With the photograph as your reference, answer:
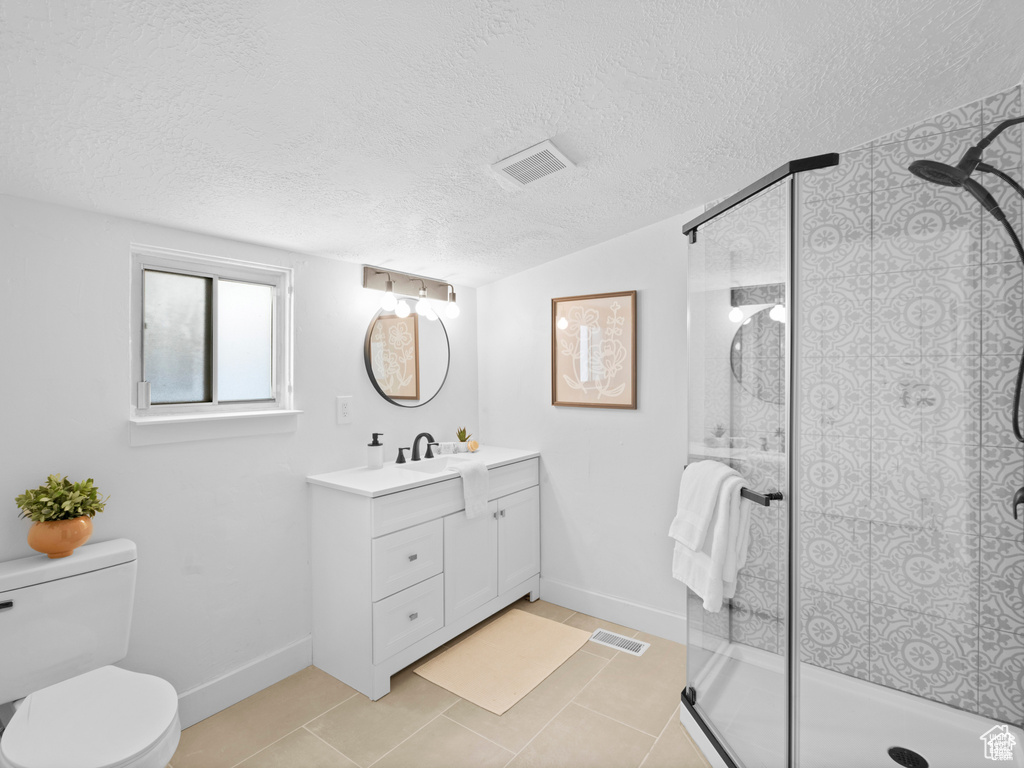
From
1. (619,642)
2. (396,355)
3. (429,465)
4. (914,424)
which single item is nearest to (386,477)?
(429,465)

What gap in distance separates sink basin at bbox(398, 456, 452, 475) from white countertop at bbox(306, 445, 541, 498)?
0.02 m

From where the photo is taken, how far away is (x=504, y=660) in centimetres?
242

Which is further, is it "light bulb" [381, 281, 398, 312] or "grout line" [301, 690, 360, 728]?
"light bulb" [381, 281, 398, 312]

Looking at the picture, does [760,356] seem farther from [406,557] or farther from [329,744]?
[329,744]

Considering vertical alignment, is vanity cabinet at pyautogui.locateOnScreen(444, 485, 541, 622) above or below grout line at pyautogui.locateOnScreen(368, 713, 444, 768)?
above

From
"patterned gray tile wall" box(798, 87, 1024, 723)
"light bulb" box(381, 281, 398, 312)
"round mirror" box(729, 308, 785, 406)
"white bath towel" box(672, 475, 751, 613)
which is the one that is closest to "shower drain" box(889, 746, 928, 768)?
"patterned gray tile wall" box(798, 87, 1024, 723)

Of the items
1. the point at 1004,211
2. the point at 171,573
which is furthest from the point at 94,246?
the point at 1004,211

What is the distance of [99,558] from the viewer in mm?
1635

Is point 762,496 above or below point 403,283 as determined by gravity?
below

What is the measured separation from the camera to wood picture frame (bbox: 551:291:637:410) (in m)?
2.75

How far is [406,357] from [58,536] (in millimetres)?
1660

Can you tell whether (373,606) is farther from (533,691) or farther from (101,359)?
(101,359)

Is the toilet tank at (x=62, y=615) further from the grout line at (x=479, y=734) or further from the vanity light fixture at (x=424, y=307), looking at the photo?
the vanity light fixture at (x=424, y=307)

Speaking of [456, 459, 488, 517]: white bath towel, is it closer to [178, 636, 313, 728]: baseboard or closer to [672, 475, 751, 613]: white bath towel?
[178, 636, 313, 728]: baseboard
